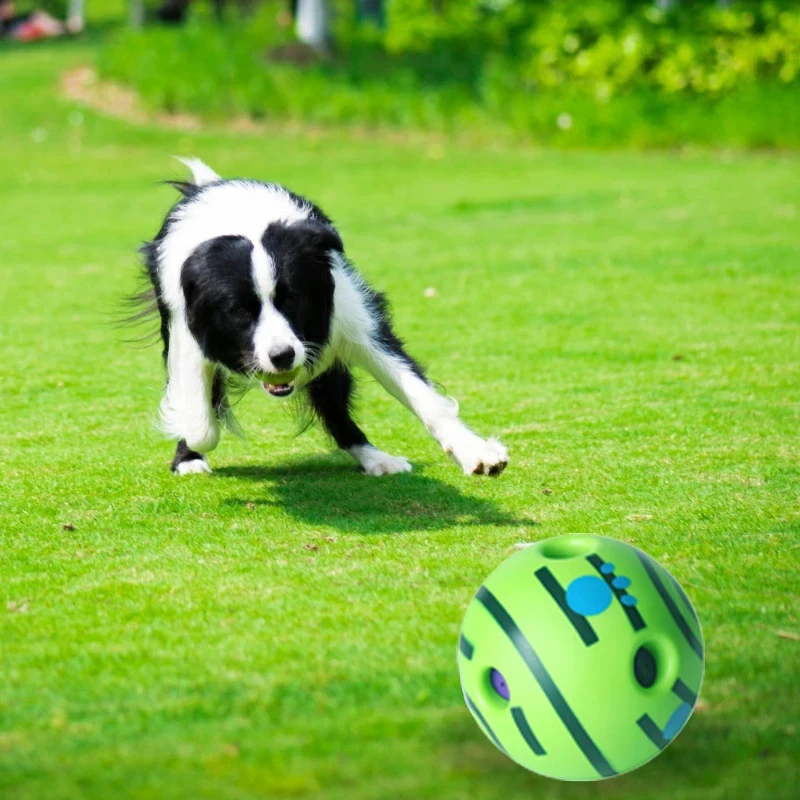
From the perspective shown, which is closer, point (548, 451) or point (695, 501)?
point (695, 501)

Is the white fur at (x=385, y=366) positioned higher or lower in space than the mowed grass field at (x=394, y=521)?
higher

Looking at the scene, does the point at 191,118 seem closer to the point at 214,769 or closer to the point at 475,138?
the point at 475,138

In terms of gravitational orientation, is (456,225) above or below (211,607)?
below

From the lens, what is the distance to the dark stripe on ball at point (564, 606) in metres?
2.88

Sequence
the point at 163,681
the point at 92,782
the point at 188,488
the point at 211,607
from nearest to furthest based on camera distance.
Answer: the point at 92,782 → the point at 163,681 → the point at 211,607 → the point at 188,488

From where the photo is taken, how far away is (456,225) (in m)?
12.6

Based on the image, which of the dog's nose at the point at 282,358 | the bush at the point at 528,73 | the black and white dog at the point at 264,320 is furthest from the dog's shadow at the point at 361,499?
the bush at the point at 528,73

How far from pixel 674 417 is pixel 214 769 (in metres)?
3.87

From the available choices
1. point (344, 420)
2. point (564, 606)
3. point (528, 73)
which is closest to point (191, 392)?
point (344, 420)

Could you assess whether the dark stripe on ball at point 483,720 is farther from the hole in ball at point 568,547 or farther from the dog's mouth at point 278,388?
the dog's mouth at point 278,388

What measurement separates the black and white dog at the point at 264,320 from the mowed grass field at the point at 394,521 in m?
0.33

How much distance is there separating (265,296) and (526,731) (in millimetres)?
2258

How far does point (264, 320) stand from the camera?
15.3 ft

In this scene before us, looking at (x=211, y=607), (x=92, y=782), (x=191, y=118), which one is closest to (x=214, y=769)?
(x=92, y=782)
